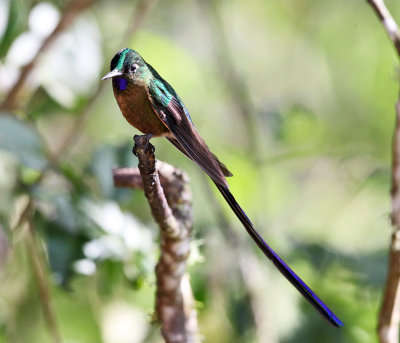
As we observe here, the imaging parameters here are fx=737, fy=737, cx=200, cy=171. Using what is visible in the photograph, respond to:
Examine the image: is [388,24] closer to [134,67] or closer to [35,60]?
[134,67]

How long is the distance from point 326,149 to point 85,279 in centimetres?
131

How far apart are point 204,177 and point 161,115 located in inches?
59.5

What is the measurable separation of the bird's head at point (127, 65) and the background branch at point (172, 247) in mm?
177

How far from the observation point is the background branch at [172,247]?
1678 millimetres

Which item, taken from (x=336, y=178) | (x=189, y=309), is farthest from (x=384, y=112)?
(x=189, y=309)

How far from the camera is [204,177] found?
3133mm

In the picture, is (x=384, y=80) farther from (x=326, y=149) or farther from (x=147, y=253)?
(x=147, y=253)

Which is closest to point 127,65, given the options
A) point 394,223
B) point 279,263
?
point 279,263

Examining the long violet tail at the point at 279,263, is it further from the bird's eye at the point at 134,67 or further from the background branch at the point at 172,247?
the bird's eye at the point at 134,67

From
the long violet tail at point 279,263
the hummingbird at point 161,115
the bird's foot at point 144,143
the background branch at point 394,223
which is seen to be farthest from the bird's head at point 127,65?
the background branch at point 394,223

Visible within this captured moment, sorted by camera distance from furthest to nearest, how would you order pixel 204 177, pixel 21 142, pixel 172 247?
pixel 204 177
pixel 21 142
pixel 172 247

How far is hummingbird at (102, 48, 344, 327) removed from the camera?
159cm

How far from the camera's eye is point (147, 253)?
227cm

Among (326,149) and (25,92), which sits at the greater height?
(25,92)
